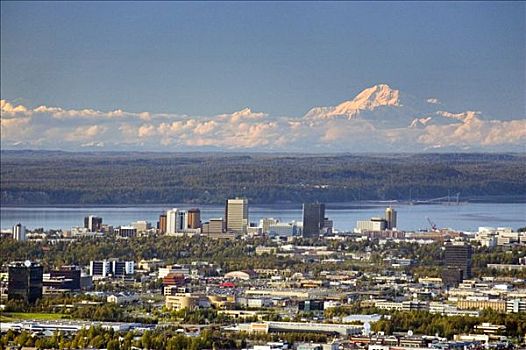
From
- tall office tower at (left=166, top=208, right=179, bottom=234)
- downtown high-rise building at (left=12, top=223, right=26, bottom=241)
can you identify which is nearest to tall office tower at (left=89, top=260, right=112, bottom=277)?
downtown high-rise building at (left=12, top=223, right=26, bottom=241)

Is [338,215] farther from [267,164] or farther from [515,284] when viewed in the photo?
[515,284]

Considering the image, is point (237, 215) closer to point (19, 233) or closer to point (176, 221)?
point (176, 221)

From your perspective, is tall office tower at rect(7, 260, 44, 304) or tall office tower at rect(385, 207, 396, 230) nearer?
tall office tower at rect(7, 260, 44, 304)

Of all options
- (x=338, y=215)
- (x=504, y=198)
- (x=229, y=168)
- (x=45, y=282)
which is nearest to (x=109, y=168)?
(x=229, y=168)

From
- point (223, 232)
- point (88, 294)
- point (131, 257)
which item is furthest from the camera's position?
point (223, 232)

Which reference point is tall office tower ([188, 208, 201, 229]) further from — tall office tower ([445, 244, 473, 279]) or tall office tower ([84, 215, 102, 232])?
tall office tower ([445, 244, 473, 279])

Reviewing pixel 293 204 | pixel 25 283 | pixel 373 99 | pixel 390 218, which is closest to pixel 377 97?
pixel 373 99

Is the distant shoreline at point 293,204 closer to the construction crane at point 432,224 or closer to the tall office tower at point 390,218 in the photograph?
the tall office tower at point 390,218
